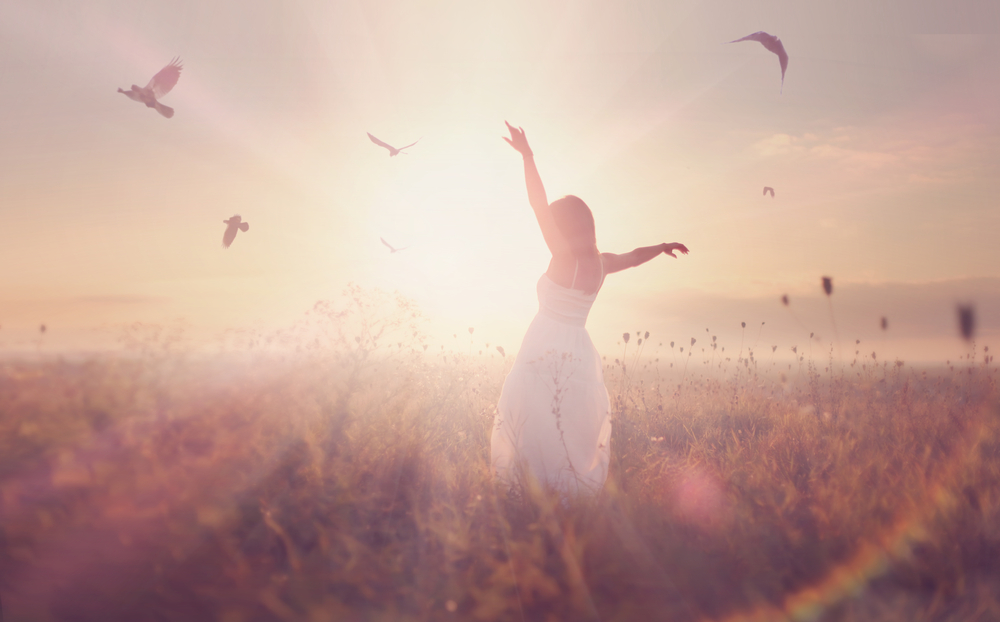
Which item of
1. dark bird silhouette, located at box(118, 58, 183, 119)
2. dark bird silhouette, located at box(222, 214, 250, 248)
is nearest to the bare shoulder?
dark bird silhouette, located at box(222, 214, 250, 248)

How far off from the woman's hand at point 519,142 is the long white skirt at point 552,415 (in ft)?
4.12

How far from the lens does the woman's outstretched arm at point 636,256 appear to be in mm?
4152

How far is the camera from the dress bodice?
12.7 ft

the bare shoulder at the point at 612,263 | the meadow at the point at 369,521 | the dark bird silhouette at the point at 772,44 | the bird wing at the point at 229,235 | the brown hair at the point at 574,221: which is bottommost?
the meadow at the point at 369,521

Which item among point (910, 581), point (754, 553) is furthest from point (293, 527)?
point (910, 581)

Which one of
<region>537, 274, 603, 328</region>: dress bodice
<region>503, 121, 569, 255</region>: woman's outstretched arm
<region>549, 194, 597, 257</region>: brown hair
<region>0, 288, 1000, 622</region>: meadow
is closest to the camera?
<region>0, 288, 1000, 622</region>: meadow

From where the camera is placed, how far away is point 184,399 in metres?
3.05

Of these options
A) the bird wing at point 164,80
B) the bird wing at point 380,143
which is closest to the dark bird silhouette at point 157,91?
the bird wing at point 164,80

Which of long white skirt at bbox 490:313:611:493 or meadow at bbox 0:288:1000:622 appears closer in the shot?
meadow at bbox 0:288:1000:622

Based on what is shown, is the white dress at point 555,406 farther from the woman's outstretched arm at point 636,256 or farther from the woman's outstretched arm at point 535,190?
the woman's outstretched arm at point 535,190

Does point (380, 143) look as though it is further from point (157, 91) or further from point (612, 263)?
point (612, 263)

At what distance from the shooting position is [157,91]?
5.18 metres

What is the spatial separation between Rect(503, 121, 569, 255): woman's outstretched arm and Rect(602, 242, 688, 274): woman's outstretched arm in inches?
25.4

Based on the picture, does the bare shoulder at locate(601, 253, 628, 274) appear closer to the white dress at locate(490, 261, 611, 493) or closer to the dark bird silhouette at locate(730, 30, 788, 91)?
the white dress at locate(490, 261, 611, 493)
